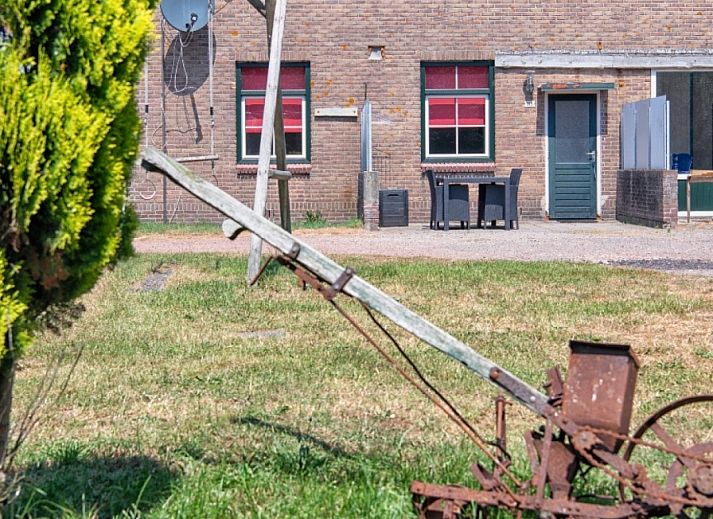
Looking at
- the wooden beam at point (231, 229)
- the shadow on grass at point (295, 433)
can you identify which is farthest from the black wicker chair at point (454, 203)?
the wooden beam at point (231, 229)

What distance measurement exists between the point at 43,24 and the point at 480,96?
18.6m

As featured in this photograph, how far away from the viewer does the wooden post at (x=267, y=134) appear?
33.1ft

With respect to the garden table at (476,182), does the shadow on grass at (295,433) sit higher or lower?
lower

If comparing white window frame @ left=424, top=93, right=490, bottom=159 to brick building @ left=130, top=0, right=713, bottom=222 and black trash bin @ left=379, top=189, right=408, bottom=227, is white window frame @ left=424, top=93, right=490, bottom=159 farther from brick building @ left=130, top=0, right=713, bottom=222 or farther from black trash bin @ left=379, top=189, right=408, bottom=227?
black trash bin @ left=379, top=189, right=408, bottom=227

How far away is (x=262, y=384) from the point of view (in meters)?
6.12

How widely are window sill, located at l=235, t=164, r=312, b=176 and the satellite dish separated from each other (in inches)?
104

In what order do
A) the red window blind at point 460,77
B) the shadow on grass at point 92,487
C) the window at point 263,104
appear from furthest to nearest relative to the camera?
the red window blind at point 460,77 → the window at point 263,104 → the shadow on grass at point 92,487

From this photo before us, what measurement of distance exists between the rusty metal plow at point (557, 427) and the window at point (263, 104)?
1759cm

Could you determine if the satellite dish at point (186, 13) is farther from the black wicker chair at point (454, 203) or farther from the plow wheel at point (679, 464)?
the plow wheel at point (679, 464)

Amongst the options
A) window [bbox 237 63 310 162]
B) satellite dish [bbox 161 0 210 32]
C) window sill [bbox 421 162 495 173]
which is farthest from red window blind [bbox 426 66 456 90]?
satellite dish [bbox 161 0 210 32]

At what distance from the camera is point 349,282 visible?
3.59 meters

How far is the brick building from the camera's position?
824 inches

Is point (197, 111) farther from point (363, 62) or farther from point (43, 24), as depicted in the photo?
point (43, 24)

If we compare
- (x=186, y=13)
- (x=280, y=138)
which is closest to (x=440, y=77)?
(x=186, y=13)
